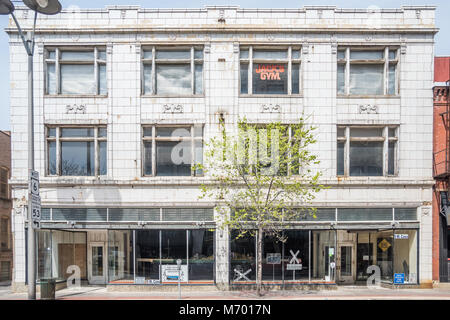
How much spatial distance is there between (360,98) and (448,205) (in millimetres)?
6587

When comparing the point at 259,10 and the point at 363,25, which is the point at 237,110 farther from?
the point at 363,25

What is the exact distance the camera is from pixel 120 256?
1647cm

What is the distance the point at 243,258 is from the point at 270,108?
23.4 ft

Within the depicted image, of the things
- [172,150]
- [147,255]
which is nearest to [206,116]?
[172,150]

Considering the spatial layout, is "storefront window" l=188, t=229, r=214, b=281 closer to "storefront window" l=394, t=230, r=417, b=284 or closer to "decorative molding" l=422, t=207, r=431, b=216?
"storefront window" l=394, t=230, r=417, b=284

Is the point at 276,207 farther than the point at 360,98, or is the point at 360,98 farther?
the point at 360,98

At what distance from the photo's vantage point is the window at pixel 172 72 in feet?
55.4

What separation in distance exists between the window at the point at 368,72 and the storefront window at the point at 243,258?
8367 mm

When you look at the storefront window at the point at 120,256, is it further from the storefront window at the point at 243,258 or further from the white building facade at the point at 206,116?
the storefront window at the point at 243,258

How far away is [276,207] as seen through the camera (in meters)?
15.1

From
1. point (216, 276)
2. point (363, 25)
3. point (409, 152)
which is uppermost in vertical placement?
point (363, 25)

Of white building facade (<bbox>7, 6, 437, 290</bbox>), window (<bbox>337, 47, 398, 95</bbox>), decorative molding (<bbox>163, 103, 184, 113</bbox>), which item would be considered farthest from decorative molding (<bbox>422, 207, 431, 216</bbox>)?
decorative molding (<bbox>163, 103, 184, 113</bbox>)

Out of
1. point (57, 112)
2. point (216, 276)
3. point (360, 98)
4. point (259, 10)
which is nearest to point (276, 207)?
point (216, 276)

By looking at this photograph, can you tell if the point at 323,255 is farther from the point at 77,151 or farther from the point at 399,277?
the point at 77,151
